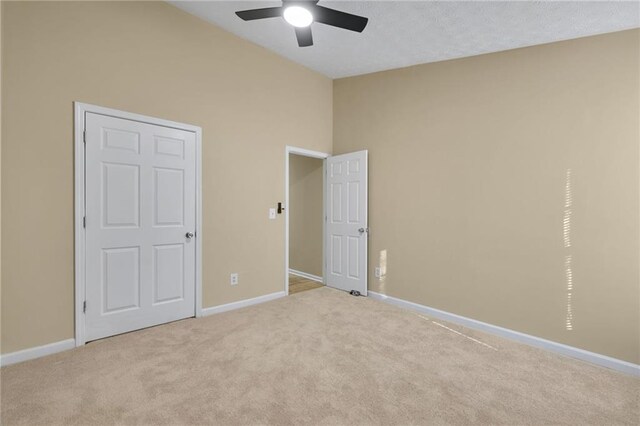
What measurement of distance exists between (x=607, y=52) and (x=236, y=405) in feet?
12.8

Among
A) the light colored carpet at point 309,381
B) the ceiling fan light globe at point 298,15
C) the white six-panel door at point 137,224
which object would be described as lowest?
the light colored carpet at point 309,381

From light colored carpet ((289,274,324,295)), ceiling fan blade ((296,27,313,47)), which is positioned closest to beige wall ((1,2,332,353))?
light colored carpet ((289,274,324,295))

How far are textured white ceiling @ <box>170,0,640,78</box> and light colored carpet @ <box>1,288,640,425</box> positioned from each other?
2.80 metres

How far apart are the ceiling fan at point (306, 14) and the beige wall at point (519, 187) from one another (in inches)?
67.2

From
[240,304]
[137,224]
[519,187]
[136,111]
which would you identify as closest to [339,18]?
[136,111]

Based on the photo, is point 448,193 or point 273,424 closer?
point 273,424

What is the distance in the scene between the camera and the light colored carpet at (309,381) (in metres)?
1.86

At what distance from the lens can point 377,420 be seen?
5.93 ft

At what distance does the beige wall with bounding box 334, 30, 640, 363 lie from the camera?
2543 millimetres

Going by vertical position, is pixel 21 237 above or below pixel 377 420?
above

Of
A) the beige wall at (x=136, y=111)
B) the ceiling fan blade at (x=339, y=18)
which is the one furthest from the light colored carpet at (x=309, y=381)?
the ceiling fan blade at (x=339, y=18)

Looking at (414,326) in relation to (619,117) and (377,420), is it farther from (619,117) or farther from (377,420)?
(619,117)

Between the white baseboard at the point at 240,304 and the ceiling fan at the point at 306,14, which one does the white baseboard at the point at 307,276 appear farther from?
Result: the ceiling fan at the point at 306,14

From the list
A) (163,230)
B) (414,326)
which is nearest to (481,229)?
(414,326)
